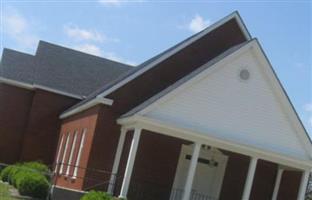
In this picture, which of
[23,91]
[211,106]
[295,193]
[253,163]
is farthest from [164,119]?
[23,91]

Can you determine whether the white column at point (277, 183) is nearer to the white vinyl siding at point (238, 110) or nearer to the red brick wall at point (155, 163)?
the white vinyl siding at point (238, 110)

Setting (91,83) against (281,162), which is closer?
(281,162)

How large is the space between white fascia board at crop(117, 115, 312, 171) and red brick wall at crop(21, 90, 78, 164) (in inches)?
478

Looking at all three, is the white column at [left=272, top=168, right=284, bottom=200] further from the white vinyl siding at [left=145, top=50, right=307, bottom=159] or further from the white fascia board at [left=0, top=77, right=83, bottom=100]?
the white fascia board at [left=0, top=77, right=83, bottom=100]

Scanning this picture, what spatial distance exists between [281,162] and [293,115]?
6.10 feet

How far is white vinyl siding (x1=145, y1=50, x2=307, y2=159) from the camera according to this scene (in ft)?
69.0

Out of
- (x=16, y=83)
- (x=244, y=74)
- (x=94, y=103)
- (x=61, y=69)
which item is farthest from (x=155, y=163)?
(x=61, y=69)

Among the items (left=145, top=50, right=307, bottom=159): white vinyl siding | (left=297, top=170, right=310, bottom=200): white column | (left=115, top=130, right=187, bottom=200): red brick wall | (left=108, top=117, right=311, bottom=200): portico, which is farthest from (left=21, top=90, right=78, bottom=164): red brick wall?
(left=297, top=170, right=310, bottom=200): white column

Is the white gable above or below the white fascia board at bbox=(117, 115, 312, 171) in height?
above

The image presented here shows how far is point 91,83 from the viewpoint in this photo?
3591 centimetres

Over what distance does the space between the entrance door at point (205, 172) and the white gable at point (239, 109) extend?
3.58 metres

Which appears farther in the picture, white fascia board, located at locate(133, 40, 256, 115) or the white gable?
the white gable

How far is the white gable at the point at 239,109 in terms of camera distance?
2105cm

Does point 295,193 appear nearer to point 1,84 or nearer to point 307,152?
point 307,152
